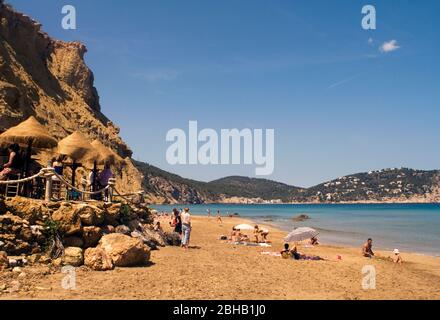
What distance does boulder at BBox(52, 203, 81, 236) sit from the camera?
11.7 meters

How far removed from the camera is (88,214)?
12359 millimetres

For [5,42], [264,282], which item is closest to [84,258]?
[264,282]

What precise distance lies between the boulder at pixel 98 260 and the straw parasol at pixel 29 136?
4792 mm

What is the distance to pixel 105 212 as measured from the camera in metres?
14.1

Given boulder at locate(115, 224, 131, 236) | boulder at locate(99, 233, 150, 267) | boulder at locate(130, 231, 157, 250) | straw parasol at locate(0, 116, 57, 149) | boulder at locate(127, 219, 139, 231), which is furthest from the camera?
boulder at locate(127, 219, 139, 231)

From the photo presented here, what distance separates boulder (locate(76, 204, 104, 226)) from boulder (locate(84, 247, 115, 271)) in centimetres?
116

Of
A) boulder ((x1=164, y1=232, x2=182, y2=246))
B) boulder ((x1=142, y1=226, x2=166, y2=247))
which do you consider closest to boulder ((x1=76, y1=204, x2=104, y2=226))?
boulder ((x1=142, y1=226, x2=166, y2=247))

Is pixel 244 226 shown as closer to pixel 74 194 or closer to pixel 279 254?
pixel 279 254

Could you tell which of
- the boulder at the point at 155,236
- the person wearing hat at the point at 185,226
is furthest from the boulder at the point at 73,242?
the person wearing hat at the point at 185,226

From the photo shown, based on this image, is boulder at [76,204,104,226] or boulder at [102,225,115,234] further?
boulder at [102,225,115,234]

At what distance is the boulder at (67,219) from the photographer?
38.4 ft

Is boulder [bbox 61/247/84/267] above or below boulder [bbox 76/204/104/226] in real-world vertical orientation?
below

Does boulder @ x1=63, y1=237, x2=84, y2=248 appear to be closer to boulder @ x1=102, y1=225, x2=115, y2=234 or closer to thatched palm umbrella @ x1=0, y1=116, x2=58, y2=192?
boulder @ x1=102, y1=225, x2=115, y2=234

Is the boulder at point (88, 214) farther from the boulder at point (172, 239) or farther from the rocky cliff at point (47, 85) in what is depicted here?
the rocky cliff at point (47, 85)
